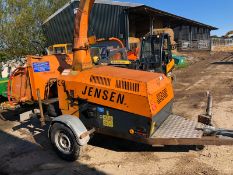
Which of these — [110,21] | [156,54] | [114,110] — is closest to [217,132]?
[114,110]

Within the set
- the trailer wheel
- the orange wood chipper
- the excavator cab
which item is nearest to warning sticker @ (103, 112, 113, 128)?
the orange wood chipper

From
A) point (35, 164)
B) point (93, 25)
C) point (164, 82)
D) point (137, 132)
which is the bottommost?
point (35, 164)

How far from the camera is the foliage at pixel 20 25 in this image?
22469mm

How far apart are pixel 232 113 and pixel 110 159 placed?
4.07 metres

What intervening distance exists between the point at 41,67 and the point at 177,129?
336 cm

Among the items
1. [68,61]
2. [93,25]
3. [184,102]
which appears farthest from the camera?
[93,25]

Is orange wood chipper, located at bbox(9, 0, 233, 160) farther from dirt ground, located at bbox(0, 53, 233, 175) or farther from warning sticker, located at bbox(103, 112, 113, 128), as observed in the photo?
dirt ground, located at bbox(0, 53, 233, 175)

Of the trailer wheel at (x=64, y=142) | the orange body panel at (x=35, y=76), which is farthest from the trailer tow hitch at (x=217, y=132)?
the orange body panel at (x=35, y=76)

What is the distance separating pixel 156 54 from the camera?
12000 millimetres

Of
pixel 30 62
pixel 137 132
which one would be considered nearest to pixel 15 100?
pixel 30 62

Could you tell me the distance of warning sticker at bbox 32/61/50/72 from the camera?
6.65 metres

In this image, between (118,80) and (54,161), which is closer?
(118,80)

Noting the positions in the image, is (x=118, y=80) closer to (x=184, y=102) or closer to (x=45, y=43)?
(x=184, y=102)

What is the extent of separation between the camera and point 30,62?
6.62 m
